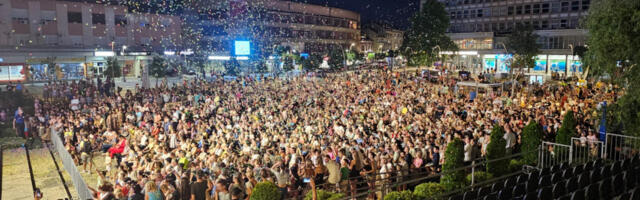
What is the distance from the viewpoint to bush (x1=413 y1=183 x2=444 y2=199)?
28.0ft

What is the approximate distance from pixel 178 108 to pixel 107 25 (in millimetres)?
31153

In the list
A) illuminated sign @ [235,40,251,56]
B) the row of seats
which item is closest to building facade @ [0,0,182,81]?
illuminated sign @ [235,40,251,56]

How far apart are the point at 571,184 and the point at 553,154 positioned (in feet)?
10.0

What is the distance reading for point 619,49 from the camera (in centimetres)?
791

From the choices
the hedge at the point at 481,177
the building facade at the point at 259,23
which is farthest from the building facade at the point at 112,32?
the hedge at the point at 481,177

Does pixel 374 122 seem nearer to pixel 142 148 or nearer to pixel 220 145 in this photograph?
pixel 220 145

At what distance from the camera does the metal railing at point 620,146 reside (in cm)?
947

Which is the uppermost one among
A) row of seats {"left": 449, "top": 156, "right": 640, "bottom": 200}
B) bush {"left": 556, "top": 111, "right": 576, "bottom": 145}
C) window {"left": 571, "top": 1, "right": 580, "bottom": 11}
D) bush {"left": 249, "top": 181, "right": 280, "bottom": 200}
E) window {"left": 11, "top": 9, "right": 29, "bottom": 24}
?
window {"left": 571, "top": 1, "right": 580, "bottom": 11}

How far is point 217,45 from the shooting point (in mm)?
75000

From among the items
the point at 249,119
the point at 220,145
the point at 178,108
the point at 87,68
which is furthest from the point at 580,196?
the point at 87,68

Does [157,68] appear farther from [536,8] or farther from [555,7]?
[555,7]

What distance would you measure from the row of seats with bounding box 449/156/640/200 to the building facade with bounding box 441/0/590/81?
4741 cm

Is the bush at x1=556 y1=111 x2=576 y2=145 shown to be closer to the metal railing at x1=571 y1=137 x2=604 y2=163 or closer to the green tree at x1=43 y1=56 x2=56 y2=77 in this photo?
the metal railing at x1=571 y1=137 x2=604 y2=163

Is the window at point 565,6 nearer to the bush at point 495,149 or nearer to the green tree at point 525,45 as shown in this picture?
the green tree at point 525,45
